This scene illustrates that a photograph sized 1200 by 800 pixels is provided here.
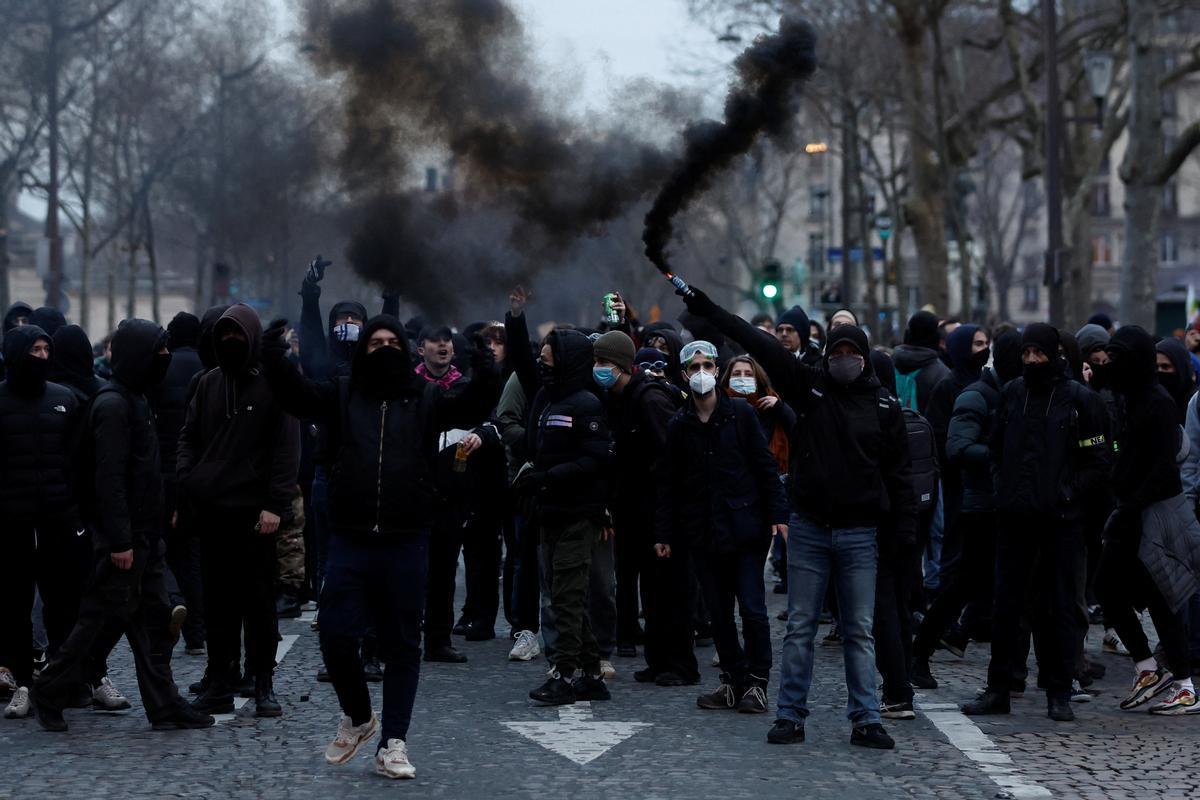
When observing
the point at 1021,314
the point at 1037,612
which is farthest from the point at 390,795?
the point at 1021,314

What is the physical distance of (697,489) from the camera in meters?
9.89

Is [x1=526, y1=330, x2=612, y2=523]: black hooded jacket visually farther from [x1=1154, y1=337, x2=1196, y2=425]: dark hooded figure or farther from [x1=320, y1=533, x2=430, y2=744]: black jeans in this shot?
[x1=1154, y1=337, x2=1196, y2=425]: dark hooded figure

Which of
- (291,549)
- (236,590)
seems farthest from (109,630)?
(291,549)

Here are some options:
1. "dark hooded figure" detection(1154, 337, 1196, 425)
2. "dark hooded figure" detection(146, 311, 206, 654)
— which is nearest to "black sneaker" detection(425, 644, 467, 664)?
"dark hooded figure" detection(146, 311, 206, 654)

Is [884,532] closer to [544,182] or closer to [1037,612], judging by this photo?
[1037,612]

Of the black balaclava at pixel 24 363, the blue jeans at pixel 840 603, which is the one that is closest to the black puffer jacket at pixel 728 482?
the blue jeans at pixel 840 603

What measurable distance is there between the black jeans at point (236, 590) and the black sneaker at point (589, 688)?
Answer: 1626 millimetres

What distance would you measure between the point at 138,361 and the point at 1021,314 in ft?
334

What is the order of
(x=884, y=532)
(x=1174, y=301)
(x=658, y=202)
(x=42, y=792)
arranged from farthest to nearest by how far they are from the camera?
1. (x=1174, y=301)
2. (x=658, y=202)
3. (x=884, y=532)
4. (x=42, y=792)

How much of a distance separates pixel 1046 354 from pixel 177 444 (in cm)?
488

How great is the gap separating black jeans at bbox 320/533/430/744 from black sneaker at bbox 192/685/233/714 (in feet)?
5.29

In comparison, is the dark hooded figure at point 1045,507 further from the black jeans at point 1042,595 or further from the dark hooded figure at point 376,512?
the dark hooded figure at point 376,512

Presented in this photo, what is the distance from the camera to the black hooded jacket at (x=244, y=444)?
371 inches

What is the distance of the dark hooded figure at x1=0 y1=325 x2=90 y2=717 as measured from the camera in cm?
976
